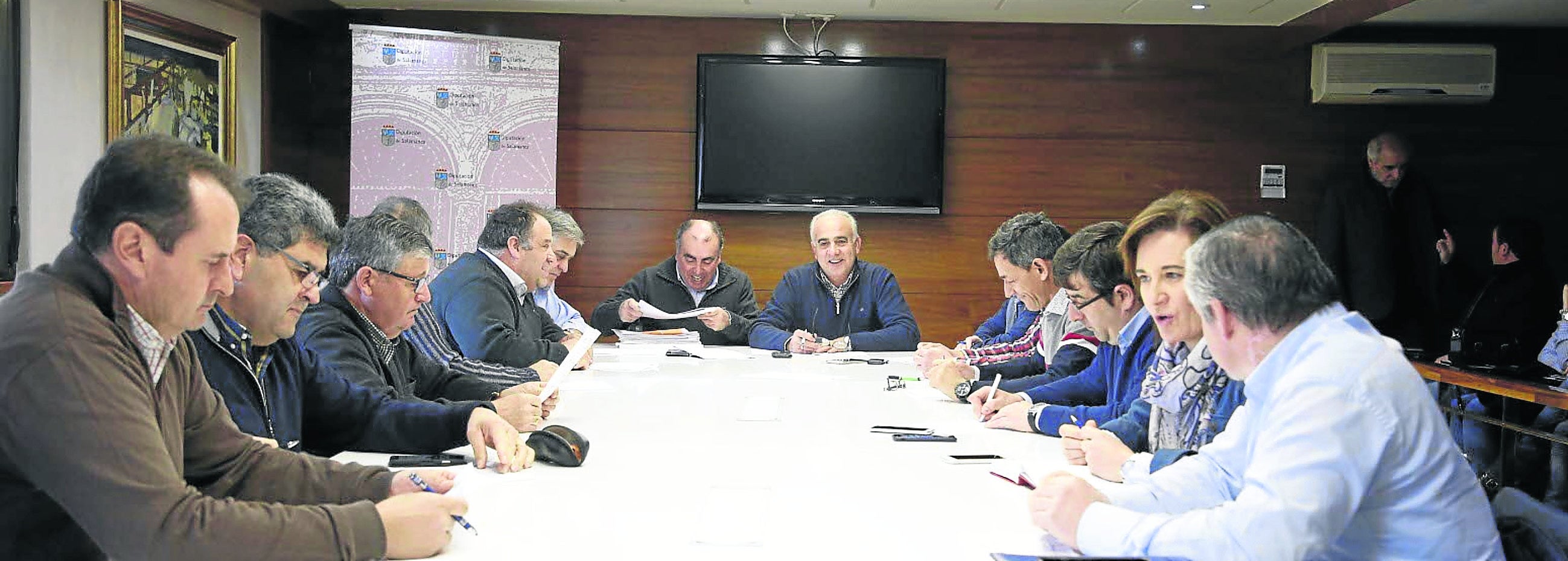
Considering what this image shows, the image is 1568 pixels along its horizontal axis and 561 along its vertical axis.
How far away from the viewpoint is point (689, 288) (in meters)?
6.27

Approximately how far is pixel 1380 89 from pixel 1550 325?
1580 millimetres

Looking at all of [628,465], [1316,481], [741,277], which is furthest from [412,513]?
[741,277]

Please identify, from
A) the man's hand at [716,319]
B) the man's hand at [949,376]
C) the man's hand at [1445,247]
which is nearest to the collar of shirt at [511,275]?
the man's hand at [716,319]

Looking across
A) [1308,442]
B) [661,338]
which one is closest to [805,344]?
[661,338]

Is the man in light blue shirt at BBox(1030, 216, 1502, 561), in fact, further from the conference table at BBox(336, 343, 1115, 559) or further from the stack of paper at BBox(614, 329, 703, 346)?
the stack of paper at BBox(614, 329, 703, 346)

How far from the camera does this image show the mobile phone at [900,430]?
10.1ft

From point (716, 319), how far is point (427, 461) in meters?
3.16

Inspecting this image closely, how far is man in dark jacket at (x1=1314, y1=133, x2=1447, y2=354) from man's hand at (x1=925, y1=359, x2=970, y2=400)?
13.9 ft

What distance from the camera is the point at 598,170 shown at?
7574mm

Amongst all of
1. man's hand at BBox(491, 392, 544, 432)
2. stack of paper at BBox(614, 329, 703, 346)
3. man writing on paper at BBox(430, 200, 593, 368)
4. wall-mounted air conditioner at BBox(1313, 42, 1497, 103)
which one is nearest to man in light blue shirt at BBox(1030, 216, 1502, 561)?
man's hand at BBox(491, 392, 544, 432)

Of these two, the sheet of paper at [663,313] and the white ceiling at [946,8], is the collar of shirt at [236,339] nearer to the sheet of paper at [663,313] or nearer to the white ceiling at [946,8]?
the sheet of paper at [663,313]

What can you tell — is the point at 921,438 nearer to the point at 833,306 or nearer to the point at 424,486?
the point at 424,486

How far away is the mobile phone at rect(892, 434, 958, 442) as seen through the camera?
2980mm

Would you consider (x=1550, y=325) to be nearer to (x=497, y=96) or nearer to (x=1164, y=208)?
(x=1164, y=208)
